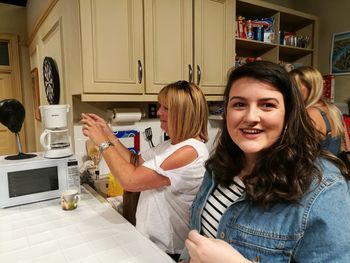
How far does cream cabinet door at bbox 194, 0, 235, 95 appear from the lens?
1873 millimetres

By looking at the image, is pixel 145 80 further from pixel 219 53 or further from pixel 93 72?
pixel 219 53

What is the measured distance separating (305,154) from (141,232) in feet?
2.48

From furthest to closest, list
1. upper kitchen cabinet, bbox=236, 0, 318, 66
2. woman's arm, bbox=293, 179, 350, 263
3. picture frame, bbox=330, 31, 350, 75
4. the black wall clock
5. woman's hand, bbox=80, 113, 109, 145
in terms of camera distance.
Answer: picture frame, bbox=330, 31, 350, 75
upper kitchen cabinet, bbox=236, 0, 318, 66
the black wall clock
woman's hand, bbox=80, 113, 109, 145
woman's arm, bbox=293, 179, 350, 263

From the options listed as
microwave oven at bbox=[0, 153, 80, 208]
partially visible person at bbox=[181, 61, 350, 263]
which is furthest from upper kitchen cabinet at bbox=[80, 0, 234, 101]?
partially visible person at bbox=[181, 61, 350, 263]

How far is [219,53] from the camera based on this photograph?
1993 mm

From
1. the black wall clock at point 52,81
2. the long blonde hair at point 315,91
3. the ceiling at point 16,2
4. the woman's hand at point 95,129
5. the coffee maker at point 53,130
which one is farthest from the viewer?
the ceiling at point 16,2

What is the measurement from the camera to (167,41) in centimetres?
174

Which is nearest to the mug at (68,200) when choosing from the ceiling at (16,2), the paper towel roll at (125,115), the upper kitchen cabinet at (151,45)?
the upper kitchen cabinet at (151,45)

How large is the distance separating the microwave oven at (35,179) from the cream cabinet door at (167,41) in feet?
2.25

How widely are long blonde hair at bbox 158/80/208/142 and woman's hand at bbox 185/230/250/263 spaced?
0.53 metres

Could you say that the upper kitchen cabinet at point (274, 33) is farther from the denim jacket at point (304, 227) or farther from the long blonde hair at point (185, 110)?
the denim jacket at point (304, 227)

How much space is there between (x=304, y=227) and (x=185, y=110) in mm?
674

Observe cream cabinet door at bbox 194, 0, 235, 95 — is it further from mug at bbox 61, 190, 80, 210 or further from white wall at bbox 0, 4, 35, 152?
white wall at bbox 0, 4, 35, 152

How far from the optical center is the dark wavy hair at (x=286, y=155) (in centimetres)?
63
